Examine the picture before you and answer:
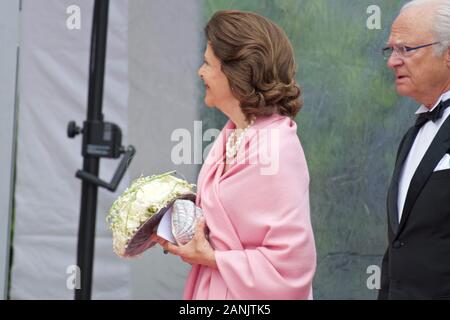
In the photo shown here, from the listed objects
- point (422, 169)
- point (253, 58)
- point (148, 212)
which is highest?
point (253, 58)

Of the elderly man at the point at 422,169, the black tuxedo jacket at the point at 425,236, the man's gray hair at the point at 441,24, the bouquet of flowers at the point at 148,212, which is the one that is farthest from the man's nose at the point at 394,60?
the bouquet of flowers at the point at 148,212

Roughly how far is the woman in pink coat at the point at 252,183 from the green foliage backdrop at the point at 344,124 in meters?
1.02

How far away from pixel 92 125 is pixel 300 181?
64 cm

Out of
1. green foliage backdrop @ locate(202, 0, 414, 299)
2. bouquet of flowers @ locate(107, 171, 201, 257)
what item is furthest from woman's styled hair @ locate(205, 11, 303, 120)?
green foliage backdrop @ locate(202, 0, 414, 299)

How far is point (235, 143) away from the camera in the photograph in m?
2.40

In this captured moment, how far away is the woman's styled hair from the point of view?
Answer: 2.35 m

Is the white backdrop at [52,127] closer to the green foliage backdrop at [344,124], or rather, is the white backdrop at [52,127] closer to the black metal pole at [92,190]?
the green foliage backdrop at [344,124]

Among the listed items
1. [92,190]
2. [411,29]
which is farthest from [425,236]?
[92,190]

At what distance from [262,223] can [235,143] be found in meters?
0.27

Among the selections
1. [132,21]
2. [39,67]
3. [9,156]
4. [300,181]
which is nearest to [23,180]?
[9,156]

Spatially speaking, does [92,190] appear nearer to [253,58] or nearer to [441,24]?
[253,58]

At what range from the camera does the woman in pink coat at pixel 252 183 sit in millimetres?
2254

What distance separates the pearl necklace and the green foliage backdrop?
97 cm

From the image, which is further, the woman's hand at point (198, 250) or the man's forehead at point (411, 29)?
the man's forehead at point (411, 29)
